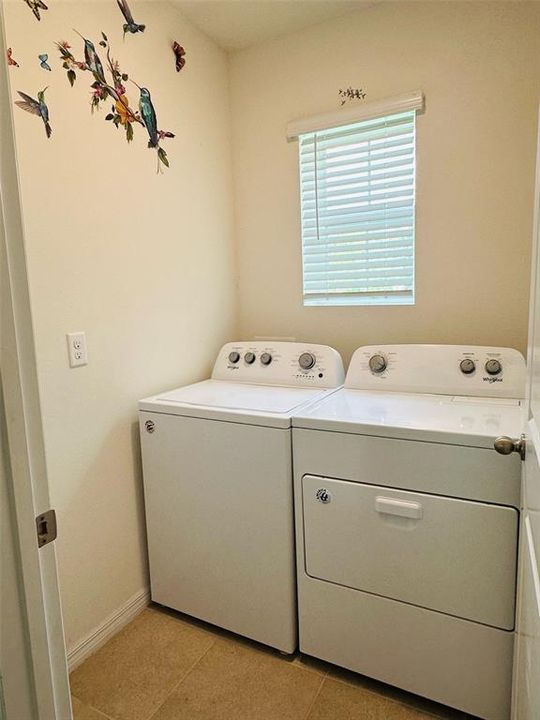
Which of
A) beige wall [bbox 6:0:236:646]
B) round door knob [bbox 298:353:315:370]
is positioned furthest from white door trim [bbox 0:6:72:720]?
round door knob [bbox 298:353:315:370]

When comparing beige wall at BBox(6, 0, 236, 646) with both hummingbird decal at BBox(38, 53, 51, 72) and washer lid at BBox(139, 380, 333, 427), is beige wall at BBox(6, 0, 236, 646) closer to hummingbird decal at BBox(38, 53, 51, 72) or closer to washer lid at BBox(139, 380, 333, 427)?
hummingbird decal at BBox(38, 53, 51, 72)

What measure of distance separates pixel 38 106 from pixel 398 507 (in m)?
1.65

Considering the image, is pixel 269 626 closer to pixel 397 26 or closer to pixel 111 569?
pixel 111 569

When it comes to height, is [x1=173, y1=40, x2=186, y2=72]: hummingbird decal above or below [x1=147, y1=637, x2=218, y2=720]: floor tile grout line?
above

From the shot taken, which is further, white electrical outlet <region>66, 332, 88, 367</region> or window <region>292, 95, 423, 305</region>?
window <region>292, 95, 423, 305</region>

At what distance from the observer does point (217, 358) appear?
2236mm

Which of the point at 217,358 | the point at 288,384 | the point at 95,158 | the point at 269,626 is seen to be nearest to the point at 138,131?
the point at 95,158

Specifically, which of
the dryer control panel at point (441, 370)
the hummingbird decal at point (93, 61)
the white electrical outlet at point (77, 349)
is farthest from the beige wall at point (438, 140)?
the white electrical outlet at point (77, 349)

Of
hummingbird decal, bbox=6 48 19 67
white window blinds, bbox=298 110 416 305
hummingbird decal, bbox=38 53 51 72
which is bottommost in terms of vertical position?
white window blinds, bbox=298 110 416 305

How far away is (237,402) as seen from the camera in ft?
5.61

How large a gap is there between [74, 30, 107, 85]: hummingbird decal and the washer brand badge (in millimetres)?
1607

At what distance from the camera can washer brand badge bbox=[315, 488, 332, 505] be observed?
4.78ft

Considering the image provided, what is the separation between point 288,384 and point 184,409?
0.51m

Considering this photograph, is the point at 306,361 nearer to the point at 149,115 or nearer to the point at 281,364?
the point at 281,364
